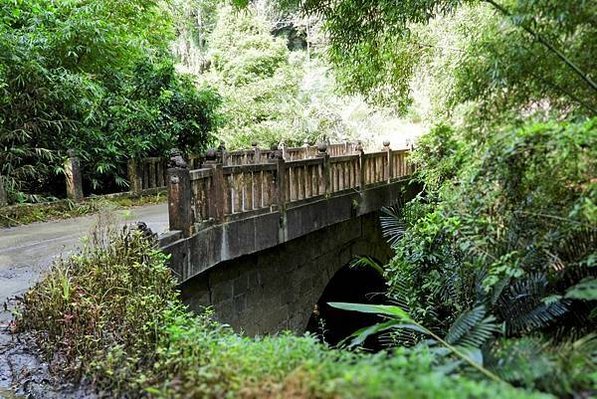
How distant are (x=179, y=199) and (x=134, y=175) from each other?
5.64 meters

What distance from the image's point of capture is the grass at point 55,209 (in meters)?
7.38

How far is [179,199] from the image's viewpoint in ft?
15.5

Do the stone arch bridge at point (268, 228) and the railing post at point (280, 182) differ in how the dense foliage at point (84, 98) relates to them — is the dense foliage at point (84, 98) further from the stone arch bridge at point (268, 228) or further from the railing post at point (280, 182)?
the railing post at point (280, 182)

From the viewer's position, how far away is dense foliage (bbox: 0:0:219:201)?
8.37m

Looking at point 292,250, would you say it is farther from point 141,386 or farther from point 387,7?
point 141,386

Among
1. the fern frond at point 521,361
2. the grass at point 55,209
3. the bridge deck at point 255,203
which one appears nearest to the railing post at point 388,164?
the bridge deck at point 255,203

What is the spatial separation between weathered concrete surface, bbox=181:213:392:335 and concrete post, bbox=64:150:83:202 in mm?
3753

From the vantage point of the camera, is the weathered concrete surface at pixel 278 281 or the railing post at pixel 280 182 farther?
the railing post at pixel 280 182

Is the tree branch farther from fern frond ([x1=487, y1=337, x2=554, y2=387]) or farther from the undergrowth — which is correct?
the undergrowth

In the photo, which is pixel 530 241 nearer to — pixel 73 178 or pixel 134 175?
pixel 73 178

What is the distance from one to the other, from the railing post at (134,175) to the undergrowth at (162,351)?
19.7ft

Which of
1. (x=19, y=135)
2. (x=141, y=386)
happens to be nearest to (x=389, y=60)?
(x=19, y=135)

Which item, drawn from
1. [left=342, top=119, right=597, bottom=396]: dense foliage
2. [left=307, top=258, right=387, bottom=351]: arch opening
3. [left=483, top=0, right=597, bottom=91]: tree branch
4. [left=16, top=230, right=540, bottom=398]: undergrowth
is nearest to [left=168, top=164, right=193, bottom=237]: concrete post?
[left=16, top=230, right=540, bottom=398]: undergrowth

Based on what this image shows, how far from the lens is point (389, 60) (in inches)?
383
